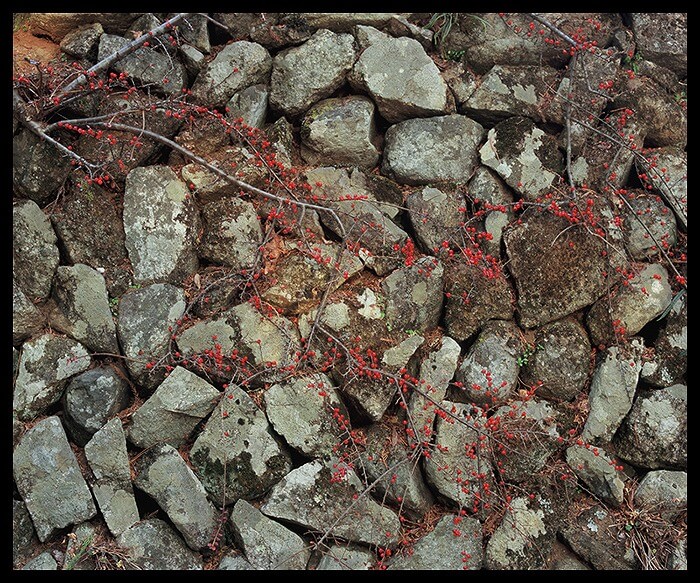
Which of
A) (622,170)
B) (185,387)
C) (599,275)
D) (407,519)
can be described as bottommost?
(407,519)

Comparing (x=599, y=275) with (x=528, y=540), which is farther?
(x=599, y=275)

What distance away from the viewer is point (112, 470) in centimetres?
347

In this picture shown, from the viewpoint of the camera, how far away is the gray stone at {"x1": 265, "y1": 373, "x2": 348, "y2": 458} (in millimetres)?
3572

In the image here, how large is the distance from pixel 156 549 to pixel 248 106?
2.40 metres

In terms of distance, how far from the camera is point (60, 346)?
142 inches

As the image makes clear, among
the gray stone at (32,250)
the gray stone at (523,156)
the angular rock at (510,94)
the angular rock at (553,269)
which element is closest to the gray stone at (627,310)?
the angular rock at (553,269)

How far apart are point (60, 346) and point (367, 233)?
1706 millimetres

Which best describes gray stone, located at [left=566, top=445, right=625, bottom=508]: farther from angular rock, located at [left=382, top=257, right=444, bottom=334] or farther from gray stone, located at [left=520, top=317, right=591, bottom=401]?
angular rock, located at [left=382, top=257, right=444, bottom=334]

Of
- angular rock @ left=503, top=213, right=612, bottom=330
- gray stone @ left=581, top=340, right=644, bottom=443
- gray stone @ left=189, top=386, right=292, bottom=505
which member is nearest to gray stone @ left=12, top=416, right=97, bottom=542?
gray stone @ left=189, top=386, right=292, bottom=505

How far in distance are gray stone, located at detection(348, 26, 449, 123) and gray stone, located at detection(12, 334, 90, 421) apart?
216 centimetres

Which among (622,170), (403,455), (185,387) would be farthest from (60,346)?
(622,170)

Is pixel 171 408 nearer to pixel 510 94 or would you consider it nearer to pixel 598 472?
pixel 598 472

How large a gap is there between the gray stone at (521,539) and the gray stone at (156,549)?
1.48m

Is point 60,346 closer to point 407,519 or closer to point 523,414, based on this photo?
point 407,519
